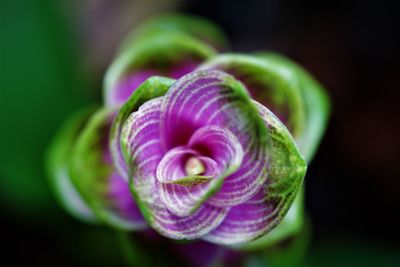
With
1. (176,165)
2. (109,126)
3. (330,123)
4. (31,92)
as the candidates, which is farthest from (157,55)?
(330,123)

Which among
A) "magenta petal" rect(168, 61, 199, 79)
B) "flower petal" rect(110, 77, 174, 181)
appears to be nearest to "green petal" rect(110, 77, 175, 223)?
"flower petal" rect(110, 77, 174, 181)

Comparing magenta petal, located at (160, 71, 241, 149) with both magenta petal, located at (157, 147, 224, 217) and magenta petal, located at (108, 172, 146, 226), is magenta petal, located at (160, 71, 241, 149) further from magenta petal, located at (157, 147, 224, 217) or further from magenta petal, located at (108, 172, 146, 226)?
magenta petal, located at (108, 172, 146, 226)

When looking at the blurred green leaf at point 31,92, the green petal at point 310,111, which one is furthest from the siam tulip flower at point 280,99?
the blurred green leaf at point 31,92

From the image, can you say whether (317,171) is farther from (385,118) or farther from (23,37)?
(23,37)

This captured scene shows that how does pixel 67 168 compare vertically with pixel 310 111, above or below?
below

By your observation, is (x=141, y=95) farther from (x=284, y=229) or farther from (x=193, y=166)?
(x=284, y=229)

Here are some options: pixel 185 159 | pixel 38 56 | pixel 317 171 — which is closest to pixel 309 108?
pixel 185 159

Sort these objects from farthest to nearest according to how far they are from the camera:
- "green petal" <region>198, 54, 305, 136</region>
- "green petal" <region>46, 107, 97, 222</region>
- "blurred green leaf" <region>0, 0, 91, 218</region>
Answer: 1. "blurred green leaf" <region>0, 0, 91, 218</region>
2. "green petal" <region>46, 107, 97, 222</region>
3. "green petal" <region>198, 54, 305, 136</region>
